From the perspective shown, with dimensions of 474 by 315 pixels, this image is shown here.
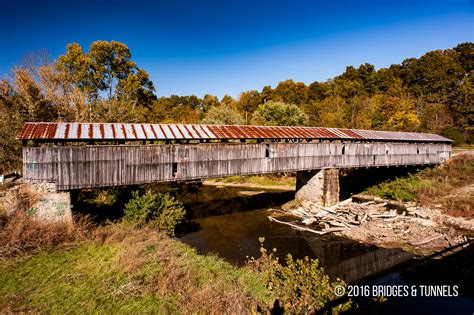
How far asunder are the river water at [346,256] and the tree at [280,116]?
19.1 meters

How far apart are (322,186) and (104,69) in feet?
92.8

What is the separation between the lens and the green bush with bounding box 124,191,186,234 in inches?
545

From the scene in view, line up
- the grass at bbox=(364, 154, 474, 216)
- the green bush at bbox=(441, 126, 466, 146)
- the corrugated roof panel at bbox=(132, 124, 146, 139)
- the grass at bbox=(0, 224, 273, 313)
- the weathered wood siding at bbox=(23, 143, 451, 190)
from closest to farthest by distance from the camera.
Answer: the grass at bbox=(0, 224, 273, 313) → the weathered wood siding at bbox=(23, 143, 451, 190) → the corrugated roof panel at bbox=(132, 124, 146, 139) → the grass at bbox=(364, 154, 474, 216) → the green bush at bbox=(441, 126, 466, 146)

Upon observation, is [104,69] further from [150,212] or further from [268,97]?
[268,97]

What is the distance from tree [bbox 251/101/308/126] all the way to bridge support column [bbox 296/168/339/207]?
17320 mm

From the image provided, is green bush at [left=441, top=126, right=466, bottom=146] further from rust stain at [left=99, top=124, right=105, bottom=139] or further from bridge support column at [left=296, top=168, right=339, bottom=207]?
rust stain at [left=99, top=124, right=105, bottom=139]

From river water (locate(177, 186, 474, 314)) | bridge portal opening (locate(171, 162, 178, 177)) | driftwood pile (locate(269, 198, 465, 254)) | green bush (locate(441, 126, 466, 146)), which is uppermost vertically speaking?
green bush (locate(441, 126, 466, 146))

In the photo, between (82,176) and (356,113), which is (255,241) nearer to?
(82,176)

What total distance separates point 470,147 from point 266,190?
1212 inches

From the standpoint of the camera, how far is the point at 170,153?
1510cm

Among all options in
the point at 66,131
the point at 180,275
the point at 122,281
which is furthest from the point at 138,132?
the point at 180,275

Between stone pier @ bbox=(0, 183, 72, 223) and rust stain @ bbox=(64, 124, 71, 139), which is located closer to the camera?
stone pier @ bbox=(0, 183, 72, 223)

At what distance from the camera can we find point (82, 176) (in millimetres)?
12750

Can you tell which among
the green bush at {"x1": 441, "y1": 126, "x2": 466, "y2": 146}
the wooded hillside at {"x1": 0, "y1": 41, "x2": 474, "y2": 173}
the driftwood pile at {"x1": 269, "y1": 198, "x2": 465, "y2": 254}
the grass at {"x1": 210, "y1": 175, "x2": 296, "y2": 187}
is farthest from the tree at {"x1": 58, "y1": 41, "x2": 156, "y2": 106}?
the green bush at {"x1": 441, "y1": 126, "x2": 466, "y2": 146}
